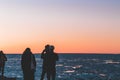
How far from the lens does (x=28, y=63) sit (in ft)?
70.7

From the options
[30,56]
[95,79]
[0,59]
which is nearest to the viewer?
[30,56]

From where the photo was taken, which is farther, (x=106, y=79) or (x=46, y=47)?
(x=106, y=79)

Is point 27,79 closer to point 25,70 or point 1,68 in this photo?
point 25,70

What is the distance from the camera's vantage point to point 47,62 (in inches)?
862

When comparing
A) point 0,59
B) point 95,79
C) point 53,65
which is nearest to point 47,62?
point 53,65

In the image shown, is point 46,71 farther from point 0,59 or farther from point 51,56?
point 0,59

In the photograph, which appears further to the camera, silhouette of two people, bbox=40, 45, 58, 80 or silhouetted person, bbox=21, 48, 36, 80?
silhouette of two people, bbox=40, 45, 58, 80

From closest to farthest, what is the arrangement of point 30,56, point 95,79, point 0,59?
point 30,56 < point 0,59 < point 95,79

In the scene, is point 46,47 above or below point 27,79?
above

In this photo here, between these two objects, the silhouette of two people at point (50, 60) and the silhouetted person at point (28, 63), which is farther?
the silhouette of two people at point (50, 60)

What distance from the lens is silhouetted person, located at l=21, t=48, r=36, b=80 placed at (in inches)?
846

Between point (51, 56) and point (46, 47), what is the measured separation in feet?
1.53

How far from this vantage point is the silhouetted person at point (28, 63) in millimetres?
21484

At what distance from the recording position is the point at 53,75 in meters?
21.9
